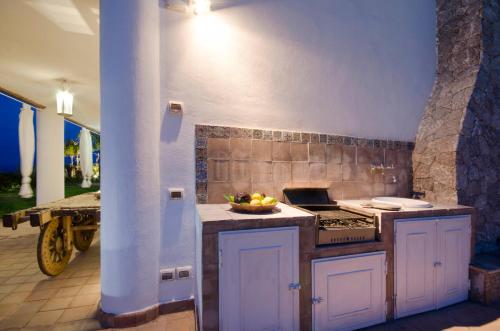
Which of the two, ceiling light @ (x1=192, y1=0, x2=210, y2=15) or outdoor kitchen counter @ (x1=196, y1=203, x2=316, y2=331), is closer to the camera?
outdoor kitchen counter @ (x1=196, y1=203, x2=316, y2=331)

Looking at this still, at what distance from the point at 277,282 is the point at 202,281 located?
18.7 inches

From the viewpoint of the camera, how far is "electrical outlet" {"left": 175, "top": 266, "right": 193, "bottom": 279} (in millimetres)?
1986

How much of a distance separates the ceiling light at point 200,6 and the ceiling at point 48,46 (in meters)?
1.24

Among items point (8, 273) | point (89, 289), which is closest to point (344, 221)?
point (89, 289)

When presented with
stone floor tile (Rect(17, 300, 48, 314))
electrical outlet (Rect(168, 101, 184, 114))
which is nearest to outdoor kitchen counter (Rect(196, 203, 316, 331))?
electrical outlet (Rect(168, 101, 184, 114))

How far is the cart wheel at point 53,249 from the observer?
249 cm

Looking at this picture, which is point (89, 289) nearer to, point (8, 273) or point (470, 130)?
point (8, 273)

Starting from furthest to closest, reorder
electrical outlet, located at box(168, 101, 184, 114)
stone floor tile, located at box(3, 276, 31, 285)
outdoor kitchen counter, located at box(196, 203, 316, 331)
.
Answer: stone floor tile, located at box(3, 276, 31, 285) → electrical outlet, located at box(168, 101, 184, 114) → outdoor kitchen counter, located at box(196, 203, 316, 331)

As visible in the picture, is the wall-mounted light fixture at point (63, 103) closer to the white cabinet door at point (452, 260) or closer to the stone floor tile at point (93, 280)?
the stone floor tile at point (93, 280)

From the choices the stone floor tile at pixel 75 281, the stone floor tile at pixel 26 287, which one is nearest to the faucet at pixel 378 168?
the stone floor tile at pixel 75 281

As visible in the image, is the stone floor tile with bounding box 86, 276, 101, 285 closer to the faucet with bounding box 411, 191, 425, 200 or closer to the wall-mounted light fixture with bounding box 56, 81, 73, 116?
the wall-mounted light fixture with bounding box 56, 81, 73, 116

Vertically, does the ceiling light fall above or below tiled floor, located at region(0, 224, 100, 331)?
above

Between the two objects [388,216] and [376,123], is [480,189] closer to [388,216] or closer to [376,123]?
[376,123]

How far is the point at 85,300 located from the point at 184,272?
39.8 inches
